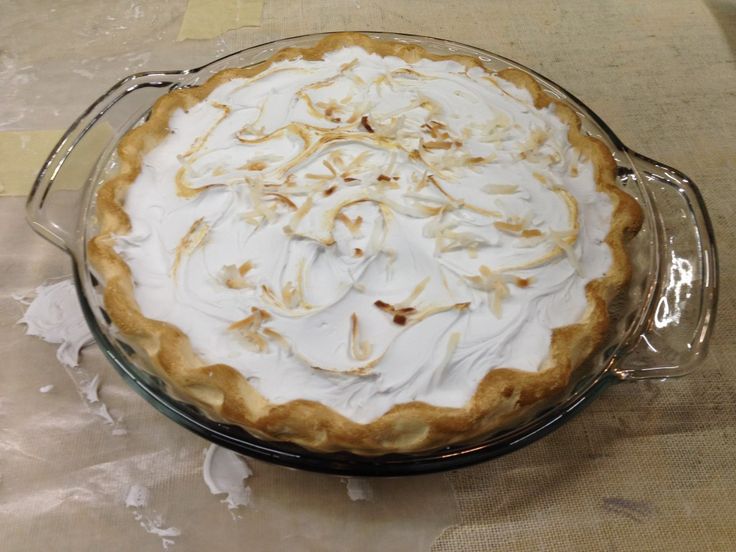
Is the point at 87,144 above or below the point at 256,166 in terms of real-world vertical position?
below

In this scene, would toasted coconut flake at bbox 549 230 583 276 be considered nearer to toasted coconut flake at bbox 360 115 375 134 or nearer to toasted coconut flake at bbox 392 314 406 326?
toasted coconut flake at bbox 392 314 406 326

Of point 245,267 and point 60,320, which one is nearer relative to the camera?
point 245,267

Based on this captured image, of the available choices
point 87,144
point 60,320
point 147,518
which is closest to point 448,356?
point 147,518

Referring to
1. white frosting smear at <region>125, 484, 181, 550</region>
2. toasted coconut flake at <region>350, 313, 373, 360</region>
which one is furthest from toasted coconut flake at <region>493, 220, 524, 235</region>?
white frosting smear at <region>125, 484, 181, 550</region>

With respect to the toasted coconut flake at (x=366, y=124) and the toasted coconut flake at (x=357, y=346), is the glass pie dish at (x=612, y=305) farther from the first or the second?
the toasted coconut flake at (x=366, y=124)

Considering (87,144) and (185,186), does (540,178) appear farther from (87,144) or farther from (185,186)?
(87,144)

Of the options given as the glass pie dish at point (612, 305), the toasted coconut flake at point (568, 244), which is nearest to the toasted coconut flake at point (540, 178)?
the toasted coconut flake at point (568, 244)
